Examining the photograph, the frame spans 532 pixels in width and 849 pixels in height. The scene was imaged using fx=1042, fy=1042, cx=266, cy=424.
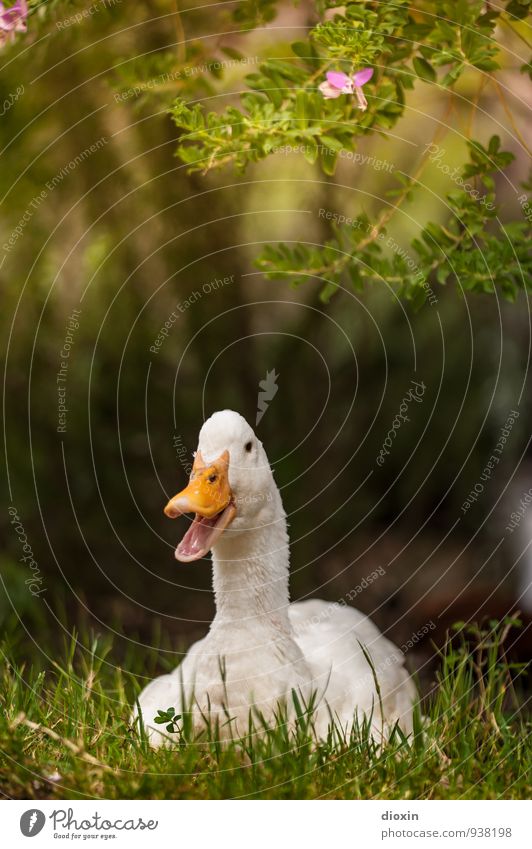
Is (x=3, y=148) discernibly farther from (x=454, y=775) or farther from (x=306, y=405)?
(x=454, y=775)

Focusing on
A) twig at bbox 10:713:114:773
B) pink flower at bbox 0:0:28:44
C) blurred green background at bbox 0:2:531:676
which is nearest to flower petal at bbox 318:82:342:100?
pink flower at bbox 0:0:28:44

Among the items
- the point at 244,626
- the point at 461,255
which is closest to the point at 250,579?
the point at 244,626

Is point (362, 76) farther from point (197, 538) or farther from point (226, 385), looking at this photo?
point (226, 385)

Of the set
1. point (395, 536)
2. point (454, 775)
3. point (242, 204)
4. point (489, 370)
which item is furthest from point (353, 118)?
point (395, 536)

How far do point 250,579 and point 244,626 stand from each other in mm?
76

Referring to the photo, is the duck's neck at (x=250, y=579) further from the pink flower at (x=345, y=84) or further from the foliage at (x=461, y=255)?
the pink flower at (x=345, y=84)

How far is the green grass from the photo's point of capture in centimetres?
147

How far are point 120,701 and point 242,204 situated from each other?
1353mm

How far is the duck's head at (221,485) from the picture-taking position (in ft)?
4.83

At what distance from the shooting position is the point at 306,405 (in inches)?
115

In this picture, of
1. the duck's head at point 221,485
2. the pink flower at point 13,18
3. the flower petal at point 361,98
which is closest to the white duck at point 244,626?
the duck's head at point 221,485

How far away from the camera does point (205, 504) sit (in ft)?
4.82

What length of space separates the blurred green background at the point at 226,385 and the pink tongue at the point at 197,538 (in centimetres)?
108

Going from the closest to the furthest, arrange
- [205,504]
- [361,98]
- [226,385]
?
[205,504] → [361,98] → [226,385]
